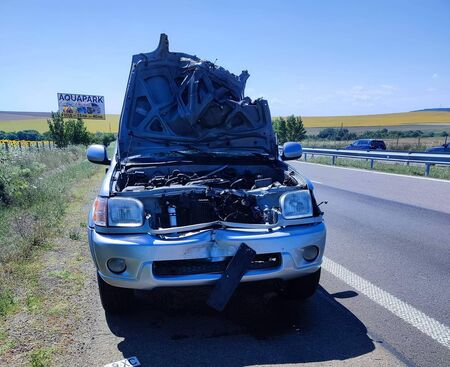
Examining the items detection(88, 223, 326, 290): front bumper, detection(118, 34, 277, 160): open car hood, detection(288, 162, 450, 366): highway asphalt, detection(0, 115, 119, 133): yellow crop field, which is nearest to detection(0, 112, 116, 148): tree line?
detection(0, 115, 119, 133): yellow crop field

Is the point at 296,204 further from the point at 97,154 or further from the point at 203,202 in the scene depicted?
the point at 97,154

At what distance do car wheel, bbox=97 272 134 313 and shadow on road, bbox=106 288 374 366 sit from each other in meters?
0.10

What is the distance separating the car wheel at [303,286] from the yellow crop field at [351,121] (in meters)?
68.1

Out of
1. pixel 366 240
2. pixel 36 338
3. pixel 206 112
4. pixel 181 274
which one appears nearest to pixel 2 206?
pixel 206 112

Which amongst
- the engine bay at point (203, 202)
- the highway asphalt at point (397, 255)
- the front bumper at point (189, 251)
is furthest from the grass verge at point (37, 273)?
the highway asphalt at point (397, 255)

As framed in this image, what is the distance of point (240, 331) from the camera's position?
11.2 feet

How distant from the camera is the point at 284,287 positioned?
406cm

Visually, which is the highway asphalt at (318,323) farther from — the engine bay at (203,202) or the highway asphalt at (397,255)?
the engine bay at (203,202)

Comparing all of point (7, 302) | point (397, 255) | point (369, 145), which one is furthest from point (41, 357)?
point (369, 145)

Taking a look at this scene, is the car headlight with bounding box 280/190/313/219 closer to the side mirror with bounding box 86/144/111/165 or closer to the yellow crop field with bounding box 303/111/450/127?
the side mirror with bounding box 86/144/111/165

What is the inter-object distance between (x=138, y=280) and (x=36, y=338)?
0.96 m

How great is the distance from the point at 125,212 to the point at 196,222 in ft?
2.05

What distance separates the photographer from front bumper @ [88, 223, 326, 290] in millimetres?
3150

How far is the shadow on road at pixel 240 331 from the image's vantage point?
3.05 m
